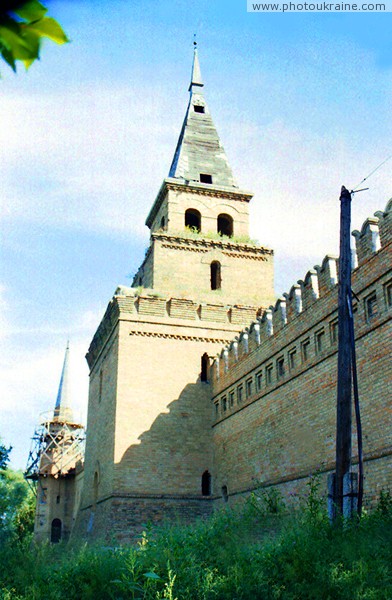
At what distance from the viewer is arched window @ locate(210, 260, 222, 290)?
2332cm

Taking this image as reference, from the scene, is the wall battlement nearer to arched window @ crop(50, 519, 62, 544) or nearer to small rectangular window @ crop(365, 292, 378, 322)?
small rectangular window @ crop(365, 292, 378, 322)

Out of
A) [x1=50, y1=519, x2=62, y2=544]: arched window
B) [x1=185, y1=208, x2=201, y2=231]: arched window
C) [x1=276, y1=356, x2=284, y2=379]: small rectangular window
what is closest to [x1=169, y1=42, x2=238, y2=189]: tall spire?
[x1=185, y1=208, x2=201, y2=231]: arched window

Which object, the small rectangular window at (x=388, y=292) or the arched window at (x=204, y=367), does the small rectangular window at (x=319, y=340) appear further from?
the arched window at (x=204, y=367)

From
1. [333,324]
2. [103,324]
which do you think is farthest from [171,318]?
[333,324]

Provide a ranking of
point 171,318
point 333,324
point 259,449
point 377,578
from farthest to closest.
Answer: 1. point 171,318
2. point 259,449
3. point 333,324
4. point 377,578

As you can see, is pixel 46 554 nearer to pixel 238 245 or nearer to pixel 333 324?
pixel 333 324

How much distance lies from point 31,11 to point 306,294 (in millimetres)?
13928

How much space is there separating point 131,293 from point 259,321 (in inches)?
200

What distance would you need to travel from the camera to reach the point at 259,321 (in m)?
17.8

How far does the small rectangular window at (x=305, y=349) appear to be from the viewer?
14.8 metres

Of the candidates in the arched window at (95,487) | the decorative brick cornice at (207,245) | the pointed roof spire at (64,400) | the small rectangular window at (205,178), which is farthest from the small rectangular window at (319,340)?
the pointed roof spire at (64,400)

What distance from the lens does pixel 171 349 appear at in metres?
20.7

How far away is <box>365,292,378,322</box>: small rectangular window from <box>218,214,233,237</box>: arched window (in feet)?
41.4

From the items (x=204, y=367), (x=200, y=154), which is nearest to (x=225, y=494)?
(x=204, y=367)
